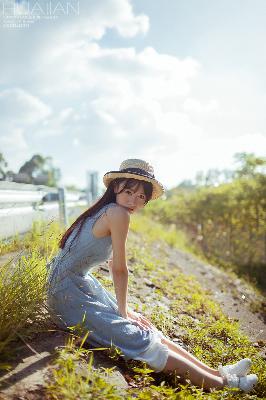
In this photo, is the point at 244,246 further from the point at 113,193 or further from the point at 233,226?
the point at 113,193

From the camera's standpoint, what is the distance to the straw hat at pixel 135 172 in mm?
3383

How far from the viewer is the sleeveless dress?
304 cm

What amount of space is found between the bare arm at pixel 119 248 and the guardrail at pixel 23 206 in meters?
1.17

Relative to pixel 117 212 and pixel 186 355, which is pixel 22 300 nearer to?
pixel 117 212

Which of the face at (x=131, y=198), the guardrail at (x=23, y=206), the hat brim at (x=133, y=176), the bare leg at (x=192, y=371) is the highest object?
the hat brim at (x=133, y=176)

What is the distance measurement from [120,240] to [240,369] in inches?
59.5

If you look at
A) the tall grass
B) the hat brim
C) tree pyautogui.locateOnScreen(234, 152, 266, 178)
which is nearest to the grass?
the tall grass

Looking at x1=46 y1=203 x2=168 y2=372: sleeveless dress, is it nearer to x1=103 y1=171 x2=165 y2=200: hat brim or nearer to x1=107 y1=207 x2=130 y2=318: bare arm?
x1=107 y1=207 x2=130 y2=318: bare arm

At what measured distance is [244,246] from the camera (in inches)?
785

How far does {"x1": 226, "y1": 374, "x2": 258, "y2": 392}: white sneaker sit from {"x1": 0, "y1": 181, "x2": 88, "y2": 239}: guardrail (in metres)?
2.21

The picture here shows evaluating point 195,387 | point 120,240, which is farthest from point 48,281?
point 195,387

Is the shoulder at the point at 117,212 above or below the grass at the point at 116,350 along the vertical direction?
above

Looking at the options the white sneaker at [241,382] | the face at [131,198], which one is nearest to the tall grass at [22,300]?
the face at [131,198]

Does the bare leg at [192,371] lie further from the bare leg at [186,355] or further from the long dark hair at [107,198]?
the long dark hair at [107,198]
